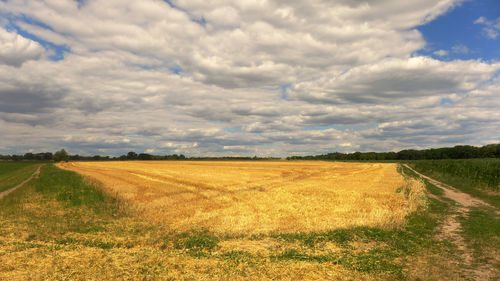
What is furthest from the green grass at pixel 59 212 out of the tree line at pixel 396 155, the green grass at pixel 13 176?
the tree line at pixel 396 155

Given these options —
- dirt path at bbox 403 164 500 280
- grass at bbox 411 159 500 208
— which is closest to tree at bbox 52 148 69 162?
grass at bbox 411 159 500 208

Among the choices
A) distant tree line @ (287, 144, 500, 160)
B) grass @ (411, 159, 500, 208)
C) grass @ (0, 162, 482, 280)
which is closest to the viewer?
grass @ (0, 162, 482, 280)

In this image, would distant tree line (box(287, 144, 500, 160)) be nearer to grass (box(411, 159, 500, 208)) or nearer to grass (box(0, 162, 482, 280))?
grass (box(411, 159, 500, 208))

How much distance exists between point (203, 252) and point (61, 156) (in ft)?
525

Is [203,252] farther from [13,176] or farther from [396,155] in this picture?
[396,155]

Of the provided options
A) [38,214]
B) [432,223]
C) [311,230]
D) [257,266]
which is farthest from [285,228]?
[38,214]

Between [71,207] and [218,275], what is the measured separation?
1564 cm

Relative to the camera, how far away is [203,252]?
1017 cm

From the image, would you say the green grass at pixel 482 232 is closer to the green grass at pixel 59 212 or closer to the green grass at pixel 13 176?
the green grass at pixel 59 212

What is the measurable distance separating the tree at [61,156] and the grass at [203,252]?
14791cm

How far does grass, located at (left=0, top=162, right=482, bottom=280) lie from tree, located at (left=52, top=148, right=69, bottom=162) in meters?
148

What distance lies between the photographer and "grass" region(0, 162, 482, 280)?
820cm

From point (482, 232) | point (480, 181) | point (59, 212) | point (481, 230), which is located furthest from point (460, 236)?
point (480, 181)

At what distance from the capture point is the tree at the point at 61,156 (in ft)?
466
